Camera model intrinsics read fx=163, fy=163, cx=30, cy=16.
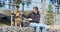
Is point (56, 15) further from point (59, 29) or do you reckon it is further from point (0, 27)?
point (0, 27)

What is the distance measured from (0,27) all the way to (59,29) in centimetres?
59

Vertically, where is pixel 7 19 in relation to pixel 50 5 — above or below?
below

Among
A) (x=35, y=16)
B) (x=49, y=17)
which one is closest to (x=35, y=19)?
(x=35, y=16)

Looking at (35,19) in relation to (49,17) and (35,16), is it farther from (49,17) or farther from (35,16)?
(49,17)

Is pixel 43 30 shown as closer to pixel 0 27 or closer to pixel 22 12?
pixel 22 12

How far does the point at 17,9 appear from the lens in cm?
162

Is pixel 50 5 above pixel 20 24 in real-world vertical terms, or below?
above

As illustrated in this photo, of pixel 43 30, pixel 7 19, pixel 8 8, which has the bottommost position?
pixel 43 30

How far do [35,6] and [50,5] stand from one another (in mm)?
164

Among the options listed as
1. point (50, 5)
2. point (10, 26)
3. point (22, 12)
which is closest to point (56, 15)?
point (50, 5)

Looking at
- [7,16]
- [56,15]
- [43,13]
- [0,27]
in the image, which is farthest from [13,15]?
[56,15]

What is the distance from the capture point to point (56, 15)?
5.52 ft

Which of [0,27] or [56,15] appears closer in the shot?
[0,27]

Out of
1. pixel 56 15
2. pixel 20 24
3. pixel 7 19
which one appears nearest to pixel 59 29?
pixel 56 15
